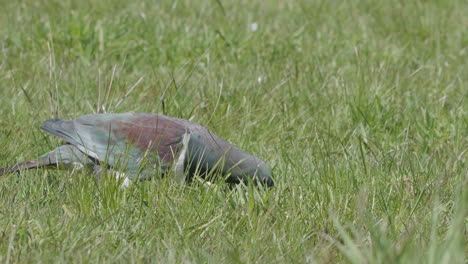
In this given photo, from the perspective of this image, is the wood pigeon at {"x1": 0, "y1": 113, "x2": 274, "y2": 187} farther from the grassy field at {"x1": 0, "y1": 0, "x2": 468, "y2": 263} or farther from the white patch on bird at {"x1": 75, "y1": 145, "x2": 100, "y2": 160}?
the grassy field at {"x1": 0, "y1": 0, "x2": 468, "y2": 263}

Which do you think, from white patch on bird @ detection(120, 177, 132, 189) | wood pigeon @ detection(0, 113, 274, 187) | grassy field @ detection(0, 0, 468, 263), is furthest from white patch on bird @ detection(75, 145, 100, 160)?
white patch on bird @ detection(120, 177, 132, 189)

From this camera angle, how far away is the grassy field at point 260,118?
8.84 feet

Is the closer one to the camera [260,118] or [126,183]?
[126,183]

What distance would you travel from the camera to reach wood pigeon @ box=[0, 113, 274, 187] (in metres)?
3.53

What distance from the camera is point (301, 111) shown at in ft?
15.1

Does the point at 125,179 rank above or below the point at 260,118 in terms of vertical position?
above

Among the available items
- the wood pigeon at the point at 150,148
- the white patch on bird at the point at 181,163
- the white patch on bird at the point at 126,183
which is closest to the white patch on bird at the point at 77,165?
the wood pigeon at the point at 150,148

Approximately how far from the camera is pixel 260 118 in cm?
448

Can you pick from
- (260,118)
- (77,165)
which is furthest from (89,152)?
(260,118)

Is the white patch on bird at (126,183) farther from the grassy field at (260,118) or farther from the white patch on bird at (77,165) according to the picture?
the white patch on bird at (77,165)

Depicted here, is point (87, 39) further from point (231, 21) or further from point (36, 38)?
point (231, 21)

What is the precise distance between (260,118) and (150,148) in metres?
1.01

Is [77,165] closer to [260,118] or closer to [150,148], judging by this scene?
[150,148]

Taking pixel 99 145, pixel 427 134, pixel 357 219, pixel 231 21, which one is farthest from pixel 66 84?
pixel 357 219
